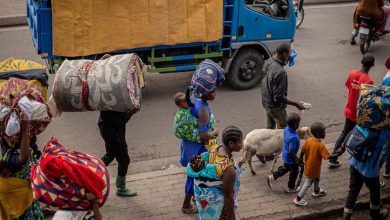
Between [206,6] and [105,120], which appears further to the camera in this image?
[206,6]

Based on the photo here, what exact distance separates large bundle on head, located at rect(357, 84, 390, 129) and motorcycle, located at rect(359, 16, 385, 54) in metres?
6.40

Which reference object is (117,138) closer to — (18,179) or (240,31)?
(18,179)

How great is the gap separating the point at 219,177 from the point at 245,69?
511 cm

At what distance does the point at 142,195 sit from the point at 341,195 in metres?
2.42

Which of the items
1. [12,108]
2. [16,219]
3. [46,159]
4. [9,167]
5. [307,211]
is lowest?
[307,211]

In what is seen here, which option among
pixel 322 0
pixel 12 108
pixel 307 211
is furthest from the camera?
pixel 322 0

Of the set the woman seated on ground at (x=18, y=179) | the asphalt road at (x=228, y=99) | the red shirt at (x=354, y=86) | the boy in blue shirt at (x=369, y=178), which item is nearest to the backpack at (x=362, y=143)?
the boy in blue shirt at (x=369, y=178)

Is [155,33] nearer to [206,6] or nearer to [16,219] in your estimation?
[206,6]

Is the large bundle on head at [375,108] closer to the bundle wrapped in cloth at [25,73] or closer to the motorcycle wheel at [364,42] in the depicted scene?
the bundle wrapped in cloth at [25,73]

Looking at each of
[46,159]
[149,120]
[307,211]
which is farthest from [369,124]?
[149,120]

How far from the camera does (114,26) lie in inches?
317

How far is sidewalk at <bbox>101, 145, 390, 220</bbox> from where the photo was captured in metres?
5.94

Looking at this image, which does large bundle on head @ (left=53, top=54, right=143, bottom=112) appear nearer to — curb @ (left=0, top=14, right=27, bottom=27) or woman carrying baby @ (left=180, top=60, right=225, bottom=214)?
woman carrying baby @ (left=180, top=60, right=225, bottom=214)

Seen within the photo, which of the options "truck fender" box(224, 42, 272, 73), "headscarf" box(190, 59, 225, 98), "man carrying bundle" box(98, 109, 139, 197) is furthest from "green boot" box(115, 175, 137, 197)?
"truck fender" box(224, 42, 272, 73)
